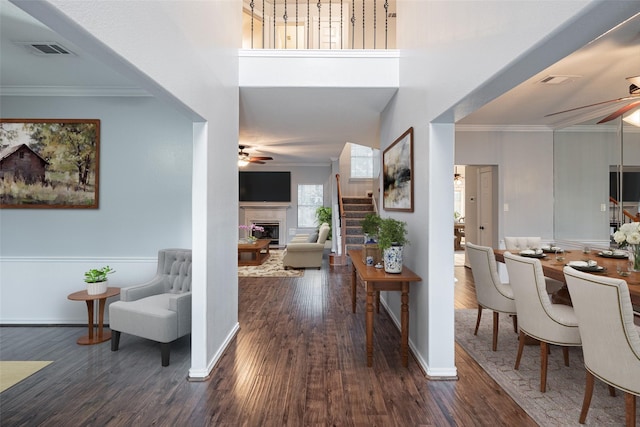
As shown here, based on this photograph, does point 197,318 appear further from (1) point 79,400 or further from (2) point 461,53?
(2) point 461,53

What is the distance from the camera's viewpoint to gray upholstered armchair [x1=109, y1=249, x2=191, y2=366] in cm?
285

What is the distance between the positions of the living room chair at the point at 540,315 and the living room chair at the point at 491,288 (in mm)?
432

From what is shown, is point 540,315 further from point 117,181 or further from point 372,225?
point 117,181

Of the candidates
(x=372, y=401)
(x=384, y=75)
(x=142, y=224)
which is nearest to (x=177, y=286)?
(x=142, y=224)

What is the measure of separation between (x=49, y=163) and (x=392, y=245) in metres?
3.82

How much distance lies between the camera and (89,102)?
146 inches

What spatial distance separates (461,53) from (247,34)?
6.30 metres

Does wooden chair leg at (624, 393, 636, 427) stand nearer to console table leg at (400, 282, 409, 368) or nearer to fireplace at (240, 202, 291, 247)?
console table leg at (400, 282, 409, 368)

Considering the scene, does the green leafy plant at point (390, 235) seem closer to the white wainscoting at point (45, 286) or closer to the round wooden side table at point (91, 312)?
the round wooden side table at point (91, 312)

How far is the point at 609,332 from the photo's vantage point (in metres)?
1.83

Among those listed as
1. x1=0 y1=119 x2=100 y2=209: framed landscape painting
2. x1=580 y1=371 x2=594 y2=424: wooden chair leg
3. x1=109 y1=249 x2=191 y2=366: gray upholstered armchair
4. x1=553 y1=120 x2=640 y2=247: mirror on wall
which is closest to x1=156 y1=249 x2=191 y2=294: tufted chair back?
x1=109 y1=249 x2=191 y2=366: gray upholstered armchair

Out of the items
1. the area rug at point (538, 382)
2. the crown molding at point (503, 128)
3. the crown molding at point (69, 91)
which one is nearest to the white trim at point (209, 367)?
the area rug at point (538, 382)

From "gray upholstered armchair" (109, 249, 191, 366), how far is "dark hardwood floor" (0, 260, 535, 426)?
246 millimetres

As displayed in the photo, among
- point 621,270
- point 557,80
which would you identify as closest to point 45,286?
point 621,270
